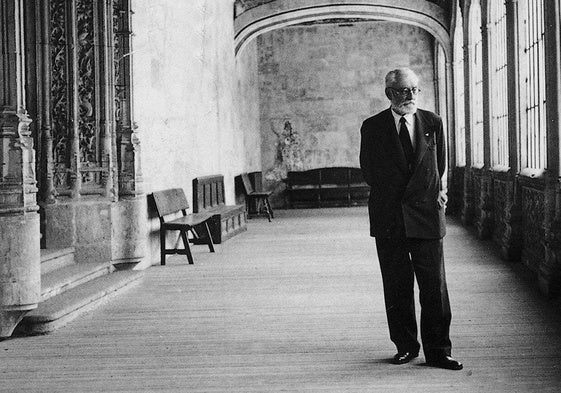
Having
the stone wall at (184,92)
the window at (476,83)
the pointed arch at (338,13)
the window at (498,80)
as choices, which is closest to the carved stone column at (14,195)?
the stone wall at (184,92)

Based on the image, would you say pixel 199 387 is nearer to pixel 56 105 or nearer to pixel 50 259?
pixel 50 259

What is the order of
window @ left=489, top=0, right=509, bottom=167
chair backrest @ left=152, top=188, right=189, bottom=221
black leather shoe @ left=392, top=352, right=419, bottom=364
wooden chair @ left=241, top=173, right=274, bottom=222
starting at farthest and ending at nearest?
wooden chair @ left=241, top=173, right=274, bottom=222
window @ left=489, top=0, right=509, bottom=167
chair backrest @ left=152, top=188, right=189, bottom=221
black leather shoe @ left=392, top=352, right=419, bottom=364

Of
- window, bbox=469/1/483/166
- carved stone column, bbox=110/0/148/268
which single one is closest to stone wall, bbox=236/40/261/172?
window, bbox=469/1/483/166

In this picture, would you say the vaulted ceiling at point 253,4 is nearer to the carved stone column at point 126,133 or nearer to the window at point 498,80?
the window at point 498,80

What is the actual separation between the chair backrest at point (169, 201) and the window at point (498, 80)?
4318 millimetres

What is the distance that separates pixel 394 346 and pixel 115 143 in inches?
172

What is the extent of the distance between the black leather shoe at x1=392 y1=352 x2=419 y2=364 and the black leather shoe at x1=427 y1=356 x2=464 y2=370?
0.13 metres

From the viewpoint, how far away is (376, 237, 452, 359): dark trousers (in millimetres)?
4152

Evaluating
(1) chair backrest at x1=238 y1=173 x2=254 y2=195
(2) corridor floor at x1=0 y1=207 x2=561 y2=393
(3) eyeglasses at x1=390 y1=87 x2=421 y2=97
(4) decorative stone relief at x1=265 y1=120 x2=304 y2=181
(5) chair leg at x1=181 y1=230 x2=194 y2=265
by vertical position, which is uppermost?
(4) decorative stone relief at x1=265 y1=120 x2=304 y2=181

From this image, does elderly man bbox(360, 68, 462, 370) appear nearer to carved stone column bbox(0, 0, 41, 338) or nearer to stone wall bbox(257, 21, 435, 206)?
carved stone column bbox(0, 0, 41, 338)

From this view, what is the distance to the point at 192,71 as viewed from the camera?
11.2 m

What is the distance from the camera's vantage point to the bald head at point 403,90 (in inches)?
161

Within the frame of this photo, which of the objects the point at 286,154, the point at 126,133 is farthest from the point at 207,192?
the point at 286,154

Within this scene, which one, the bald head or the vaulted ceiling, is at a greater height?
the vaulted ceiling
